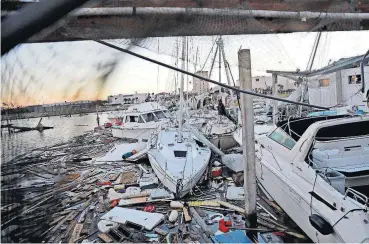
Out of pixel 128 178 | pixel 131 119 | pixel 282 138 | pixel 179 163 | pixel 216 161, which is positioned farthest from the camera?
pixel 131 119

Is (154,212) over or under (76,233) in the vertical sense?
over

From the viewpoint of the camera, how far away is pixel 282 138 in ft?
21.9

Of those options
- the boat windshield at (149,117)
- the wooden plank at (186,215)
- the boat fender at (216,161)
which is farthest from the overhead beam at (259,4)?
the boat windshield at (149,117)

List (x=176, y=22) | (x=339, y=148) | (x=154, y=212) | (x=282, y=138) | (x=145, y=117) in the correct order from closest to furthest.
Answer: (x=176, y=22) < (x=339, y=148) < (x=282, y=138) < (x=154, y=212) < (x=145, y=117)

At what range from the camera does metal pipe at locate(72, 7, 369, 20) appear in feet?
4.85

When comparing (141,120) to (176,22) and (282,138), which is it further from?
(176,22)

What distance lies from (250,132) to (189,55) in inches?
130

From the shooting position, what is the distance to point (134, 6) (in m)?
1.50

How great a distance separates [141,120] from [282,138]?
47.0 ft

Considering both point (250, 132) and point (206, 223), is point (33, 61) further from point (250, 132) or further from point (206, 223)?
point (206, 223)

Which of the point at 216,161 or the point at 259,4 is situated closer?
the point at 259,4

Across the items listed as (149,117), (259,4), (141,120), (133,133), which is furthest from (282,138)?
(133,133)

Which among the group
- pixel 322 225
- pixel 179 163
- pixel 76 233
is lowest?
pixel 76 233

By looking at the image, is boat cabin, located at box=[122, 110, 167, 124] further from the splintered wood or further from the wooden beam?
the wooden beam
